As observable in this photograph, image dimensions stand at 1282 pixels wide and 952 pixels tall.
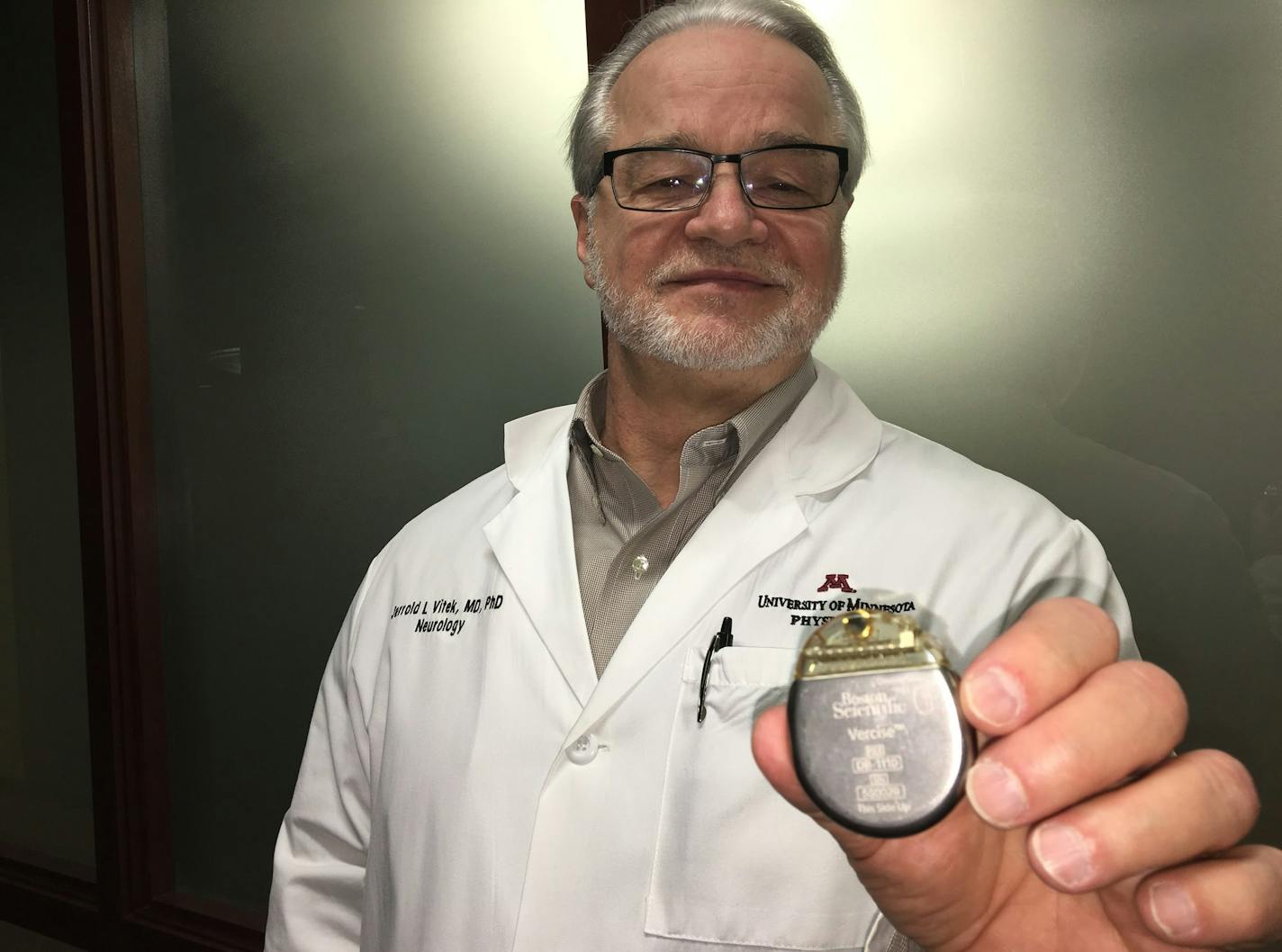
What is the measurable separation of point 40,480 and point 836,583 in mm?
1773

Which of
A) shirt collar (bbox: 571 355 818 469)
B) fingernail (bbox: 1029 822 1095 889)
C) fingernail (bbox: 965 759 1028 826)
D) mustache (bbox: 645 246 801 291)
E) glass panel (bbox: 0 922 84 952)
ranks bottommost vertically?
glass panel (bbox: 0 922 84 952)

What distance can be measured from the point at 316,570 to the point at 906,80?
3.92 ft

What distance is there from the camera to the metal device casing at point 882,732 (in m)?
Answer: 0.46

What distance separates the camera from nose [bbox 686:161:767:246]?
41.1 inches

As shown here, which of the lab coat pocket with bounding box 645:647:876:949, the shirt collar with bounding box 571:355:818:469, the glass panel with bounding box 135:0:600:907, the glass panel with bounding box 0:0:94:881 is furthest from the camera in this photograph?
the glass panel with bounding box 0:0:94:881

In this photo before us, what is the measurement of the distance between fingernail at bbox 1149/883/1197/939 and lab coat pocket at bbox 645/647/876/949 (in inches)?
14.2

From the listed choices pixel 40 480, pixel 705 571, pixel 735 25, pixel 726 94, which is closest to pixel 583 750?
pixel 705 571

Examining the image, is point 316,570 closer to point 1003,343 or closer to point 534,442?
point 534,442

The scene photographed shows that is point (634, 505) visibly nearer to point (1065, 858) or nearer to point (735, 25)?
point (735, 25)

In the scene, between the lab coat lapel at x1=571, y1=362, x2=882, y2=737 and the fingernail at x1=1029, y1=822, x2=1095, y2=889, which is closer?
the fingernail at x1=1029, y1=822, x2=1095, y2=889

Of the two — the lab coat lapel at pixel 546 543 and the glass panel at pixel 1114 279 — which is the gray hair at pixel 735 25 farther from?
the lab coat lapel at pixel 546 543

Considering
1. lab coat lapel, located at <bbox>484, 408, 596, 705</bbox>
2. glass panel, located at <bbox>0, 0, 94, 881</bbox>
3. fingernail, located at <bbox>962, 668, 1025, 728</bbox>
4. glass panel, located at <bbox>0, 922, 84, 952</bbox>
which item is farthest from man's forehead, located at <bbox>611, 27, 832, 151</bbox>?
glass panel, located at <bbox>0, 922, 84, 952</bbox>

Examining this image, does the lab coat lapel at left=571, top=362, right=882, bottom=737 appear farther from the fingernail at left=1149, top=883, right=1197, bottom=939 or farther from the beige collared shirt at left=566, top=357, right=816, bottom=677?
the fingernail at left=1149, top=883, right=1197, bottom=939

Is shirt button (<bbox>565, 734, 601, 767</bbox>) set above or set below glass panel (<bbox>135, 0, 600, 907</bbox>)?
below
